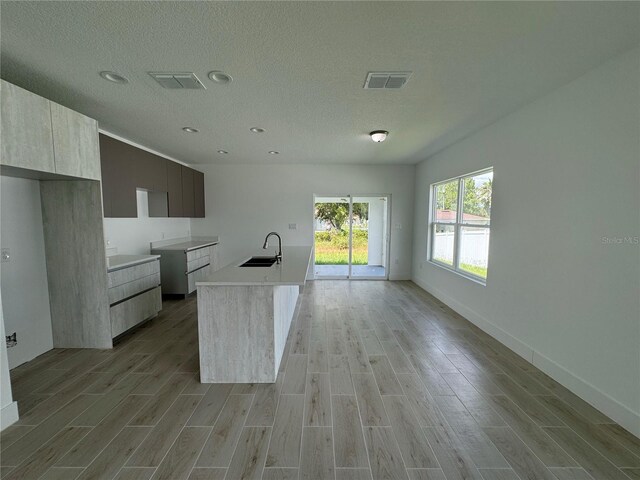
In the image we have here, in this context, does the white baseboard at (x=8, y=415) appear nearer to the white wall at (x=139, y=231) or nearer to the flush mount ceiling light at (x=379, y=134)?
the white wall at (x=139, y=231)

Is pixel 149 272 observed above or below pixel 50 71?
below

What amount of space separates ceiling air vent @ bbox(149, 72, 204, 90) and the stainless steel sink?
1.80m

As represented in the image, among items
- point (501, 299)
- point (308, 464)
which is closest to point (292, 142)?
point (501, 299)

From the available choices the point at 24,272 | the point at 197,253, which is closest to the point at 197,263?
the point at 197,253

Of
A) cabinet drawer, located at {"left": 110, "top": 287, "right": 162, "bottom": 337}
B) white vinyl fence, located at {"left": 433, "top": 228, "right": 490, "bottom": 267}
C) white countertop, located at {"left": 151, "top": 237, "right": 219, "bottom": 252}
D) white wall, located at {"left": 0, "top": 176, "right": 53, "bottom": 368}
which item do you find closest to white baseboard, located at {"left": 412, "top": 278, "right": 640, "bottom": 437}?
white vinyl fence, located at {"left": 433, "top": 228, "right": 490, "bottom": 267}

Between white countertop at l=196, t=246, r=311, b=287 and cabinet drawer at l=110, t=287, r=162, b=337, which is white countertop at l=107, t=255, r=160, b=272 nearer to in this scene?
cabinet drawer at l=110, t=287, r=162, b=337

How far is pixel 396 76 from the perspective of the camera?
2012 mm

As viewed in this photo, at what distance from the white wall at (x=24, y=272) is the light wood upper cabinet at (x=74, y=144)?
598 millimetres

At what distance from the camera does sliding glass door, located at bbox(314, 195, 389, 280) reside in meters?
5.86

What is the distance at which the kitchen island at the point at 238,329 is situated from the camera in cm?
220

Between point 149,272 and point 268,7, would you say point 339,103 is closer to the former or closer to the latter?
point 268,7

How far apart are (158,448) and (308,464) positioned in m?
0.92

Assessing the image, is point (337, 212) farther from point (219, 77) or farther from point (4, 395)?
point (4, 395)

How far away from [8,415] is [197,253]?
3151mm
